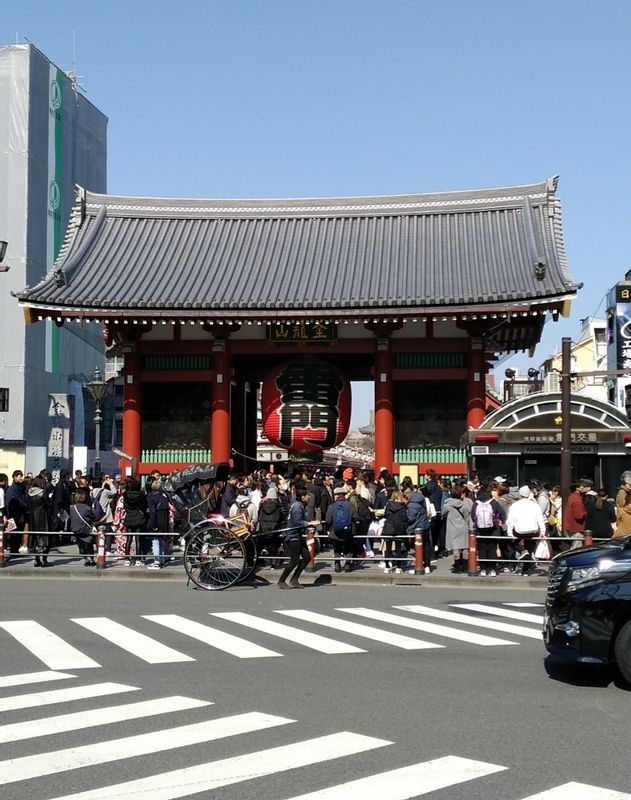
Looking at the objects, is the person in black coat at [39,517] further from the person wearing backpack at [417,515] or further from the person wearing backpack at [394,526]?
the person wearing backpack at [417,515]

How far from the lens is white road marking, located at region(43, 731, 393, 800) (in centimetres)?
615

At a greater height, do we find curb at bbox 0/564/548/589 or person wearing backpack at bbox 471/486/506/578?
person wearing backpack at bbox 471/486/506/578

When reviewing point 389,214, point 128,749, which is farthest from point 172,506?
point 389,214

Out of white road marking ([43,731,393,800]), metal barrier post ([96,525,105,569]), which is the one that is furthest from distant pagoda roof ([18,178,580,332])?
white road marking ([43,731,393,800])

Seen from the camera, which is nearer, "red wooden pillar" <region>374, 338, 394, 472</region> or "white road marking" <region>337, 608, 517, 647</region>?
"white road marking" <region>337, 608, 517, 647</region>

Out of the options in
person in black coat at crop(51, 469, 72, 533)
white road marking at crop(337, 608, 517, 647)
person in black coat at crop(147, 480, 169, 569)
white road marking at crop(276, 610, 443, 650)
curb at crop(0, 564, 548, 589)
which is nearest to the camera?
white road marking at crop(276, 610, 443, 650)

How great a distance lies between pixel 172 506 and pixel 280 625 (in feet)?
26.1

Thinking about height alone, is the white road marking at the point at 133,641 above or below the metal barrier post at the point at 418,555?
below

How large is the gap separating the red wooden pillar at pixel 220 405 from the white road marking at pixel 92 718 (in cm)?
2091

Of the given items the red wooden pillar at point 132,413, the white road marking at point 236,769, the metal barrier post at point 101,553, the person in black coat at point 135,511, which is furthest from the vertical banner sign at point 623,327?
the white road marking at point 236,769

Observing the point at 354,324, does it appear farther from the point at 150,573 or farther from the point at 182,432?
the point at 150,573

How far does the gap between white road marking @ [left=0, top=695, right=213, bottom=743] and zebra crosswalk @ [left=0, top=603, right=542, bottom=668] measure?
1569 millimetres

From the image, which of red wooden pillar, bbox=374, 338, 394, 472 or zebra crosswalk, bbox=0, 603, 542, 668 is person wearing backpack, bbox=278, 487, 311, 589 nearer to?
zebra crosswalk, bbox=0, 603, 542, 668

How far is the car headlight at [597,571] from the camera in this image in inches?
372
